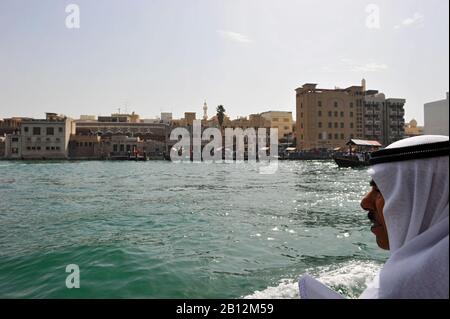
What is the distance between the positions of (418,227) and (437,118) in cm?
60

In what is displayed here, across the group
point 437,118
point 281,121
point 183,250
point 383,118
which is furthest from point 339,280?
point 281,121

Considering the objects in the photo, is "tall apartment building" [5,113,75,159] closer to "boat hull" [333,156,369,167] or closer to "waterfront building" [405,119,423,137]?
"boat hull" [333,156,369,167]

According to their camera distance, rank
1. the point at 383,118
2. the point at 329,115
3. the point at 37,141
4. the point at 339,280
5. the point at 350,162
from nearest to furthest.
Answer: the point at 339,280 → the point at 350,162 → the point at 37,141 → the point at 329,115 → the point at 383,118

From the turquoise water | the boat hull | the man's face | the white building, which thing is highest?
the white building

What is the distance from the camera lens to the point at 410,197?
3.58 feet

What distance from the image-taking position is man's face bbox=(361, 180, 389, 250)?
4.73 feet

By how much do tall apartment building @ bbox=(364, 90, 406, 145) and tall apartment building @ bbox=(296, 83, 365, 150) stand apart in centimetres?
149

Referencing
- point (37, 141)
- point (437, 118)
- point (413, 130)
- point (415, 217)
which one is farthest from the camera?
point (413, 130)

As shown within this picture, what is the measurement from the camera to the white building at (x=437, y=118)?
1239 millimetres

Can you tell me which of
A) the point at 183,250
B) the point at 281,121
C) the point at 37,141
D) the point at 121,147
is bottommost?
the point at 183,250

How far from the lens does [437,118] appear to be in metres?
1.41

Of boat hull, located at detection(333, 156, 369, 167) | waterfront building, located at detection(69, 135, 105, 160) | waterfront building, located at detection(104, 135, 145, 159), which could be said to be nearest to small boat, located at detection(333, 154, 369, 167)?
boat hull, located at detection(333, 156, 369, 167)

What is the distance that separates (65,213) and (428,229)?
10276 millimetres

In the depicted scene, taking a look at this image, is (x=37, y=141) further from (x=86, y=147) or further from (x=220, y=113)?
(x=220, y=113)
